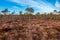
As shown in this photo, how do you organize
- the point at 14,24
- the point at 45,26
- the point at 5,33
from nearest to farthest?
the point at 5,33
the point at 14,24
the point at 45,26

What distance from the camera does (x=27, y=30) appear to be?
36.2ft

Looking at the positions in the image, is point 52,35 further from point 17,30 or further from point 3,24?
point 3,24

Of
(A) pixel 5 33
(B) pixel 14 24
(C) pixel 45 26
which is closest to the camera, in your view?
(A) pixel 5 33

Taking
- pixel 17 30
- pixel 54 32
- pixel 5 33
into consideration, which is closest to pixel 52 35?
pixel 54 32

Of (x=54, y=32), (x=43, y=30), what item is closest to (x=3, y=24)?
(x=43, y=30)

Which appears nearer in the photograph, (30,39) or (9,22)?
(30,39)

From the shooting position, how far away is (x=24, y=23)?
1179cm

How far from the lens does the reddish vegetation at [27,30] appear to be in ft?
34.3

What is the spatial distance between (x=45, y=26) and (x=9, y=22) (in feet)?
7.86

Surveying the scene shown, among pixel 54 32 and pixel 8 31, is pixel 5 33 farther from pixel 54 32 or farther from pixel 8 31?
pixel 54 32

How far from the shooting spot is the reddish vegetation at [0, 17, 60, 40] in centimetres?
1047

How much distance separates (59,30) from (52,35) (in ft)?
3.18

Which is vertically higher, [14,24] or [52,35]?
[14,24]

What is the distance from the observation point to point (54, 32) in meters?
11.7
